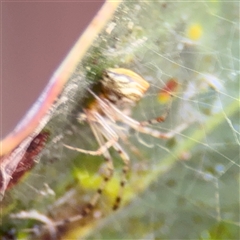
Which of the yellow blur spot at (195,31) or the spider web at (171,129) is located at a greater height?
the yellow blur spot at (195,31)

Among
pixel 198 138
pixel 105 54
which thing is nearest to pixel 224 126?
pixel 198 138

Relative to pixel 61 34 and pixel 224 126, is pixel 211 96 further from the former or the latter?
pixel 61 34

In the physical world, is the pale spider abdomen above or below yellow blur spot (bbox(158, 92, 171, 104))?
above

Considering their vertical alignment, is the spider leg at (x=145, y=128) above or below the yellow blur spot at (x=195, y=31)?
below
